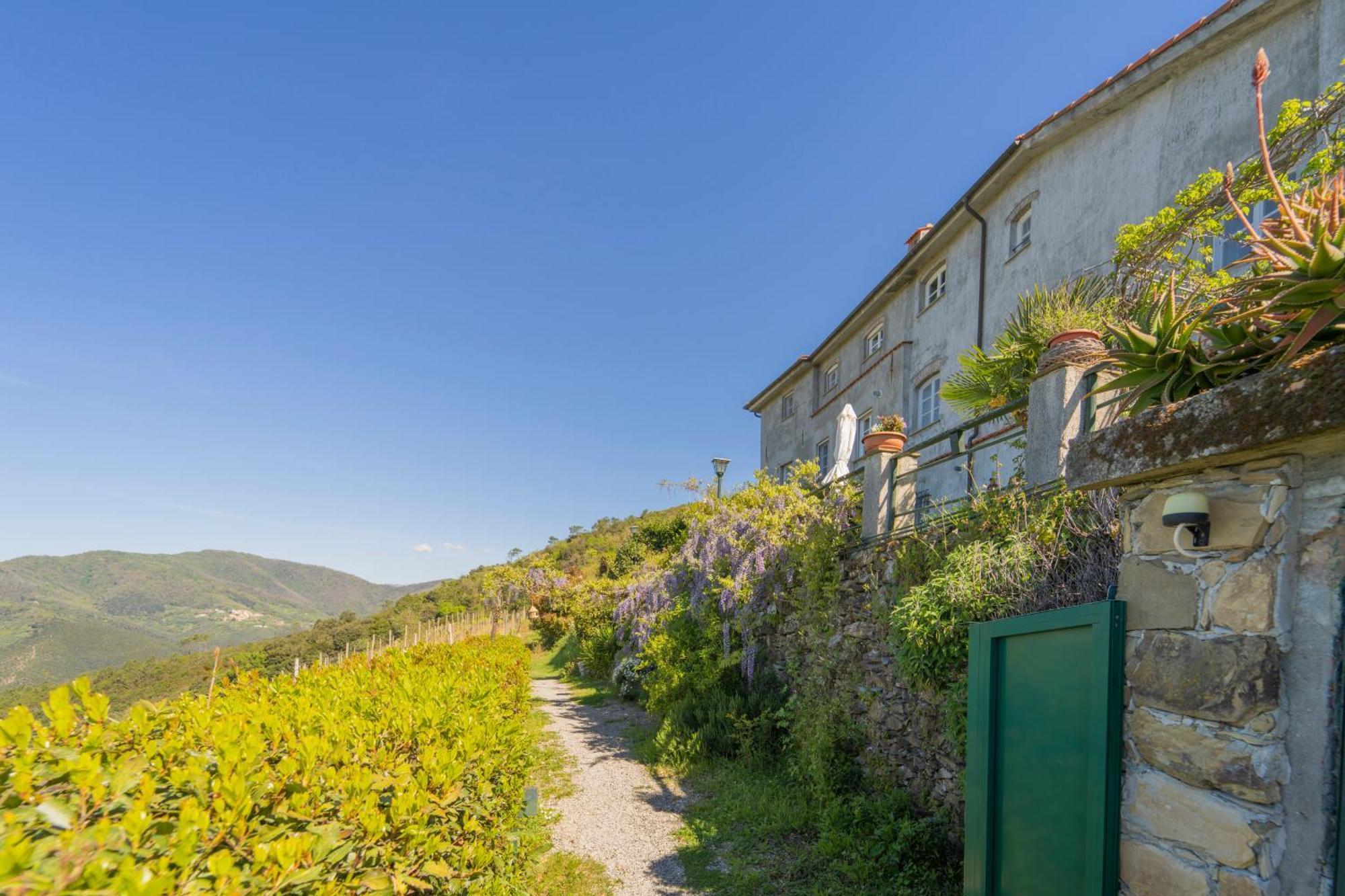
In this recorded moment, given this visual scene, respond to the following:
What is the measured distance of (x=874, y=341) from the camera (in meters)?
14.1

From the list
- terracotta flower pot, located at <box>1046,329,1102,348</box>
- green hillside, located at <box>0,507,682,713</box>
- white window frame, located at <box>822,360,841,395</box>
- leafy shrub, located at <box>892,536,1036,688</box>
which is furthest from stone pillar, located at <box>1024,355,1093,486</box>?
green hillside, located at <box>0,507,682,713</box>

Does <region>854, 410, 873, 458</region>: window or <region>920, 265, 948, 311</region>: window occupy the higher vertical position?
<region>920, 265, 948, 311</region>: window

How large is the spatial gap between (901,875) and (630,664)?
750 cm

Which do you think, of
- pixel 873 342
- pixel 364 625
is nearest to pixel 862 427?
pixel 873 342

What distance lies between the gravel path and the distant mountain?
183 feet

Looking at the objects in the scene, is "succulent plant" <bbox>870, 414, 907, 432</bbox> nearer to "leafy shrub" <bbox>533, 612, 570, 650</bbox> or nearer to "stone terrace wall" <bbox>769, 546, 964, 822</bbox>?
"stone terrace wall" <bbox>769, 546, 964, 822</bbox>

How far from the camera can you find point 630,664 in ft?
35.9

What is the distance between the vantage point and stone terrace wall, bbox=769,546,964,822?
4.26 m

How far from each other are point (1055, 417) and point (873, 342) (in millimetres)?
10893

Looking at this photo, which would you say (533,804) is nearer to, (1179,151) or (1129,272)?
(1129,272)

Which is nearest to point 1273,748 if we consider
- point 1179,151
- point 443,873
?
point 443,873

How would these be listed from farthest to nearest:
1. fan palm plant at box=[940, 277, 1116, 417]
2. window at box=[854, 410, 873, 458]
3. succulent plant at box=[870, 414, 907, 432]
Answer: window at box=[854, 410, 873, 458] < succulent plant at box=[870, 414, 907, 432] < fan palm plant at box=[940, 277, 1116, 417]

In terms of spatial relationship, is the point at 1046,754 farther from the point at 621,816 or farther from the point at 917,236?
the point at 917,236

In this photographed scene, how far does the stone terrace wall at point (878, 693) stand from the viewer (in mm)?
4258
